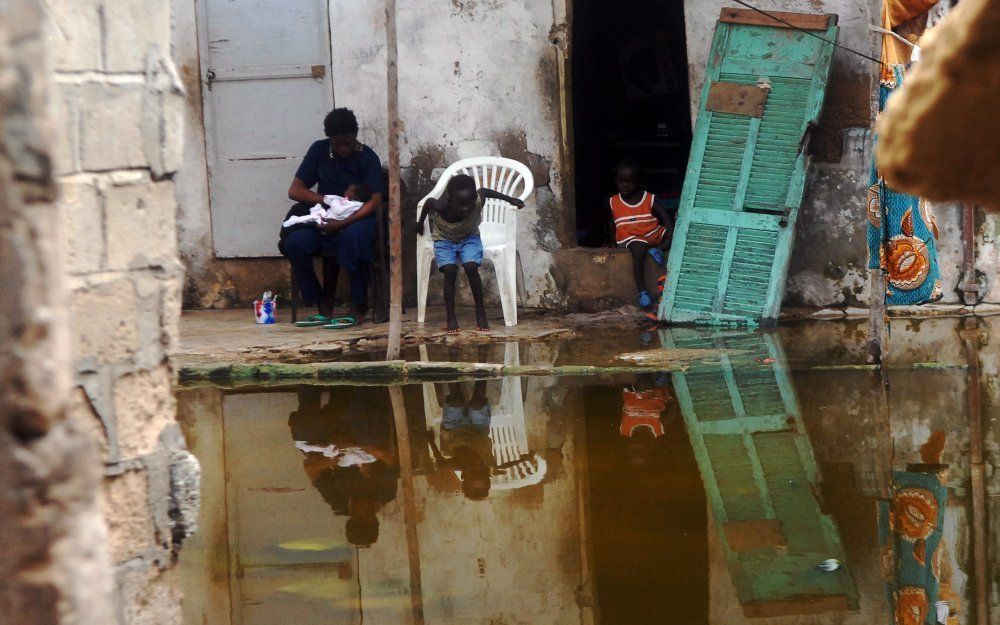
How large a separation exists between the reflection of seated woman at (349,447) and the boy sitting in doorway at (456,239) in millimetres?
1633

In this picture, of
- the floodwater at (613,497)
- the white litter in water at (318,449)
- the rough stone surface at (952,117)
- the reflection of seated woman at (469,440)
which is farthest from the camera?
the white litter in water at (318,449)

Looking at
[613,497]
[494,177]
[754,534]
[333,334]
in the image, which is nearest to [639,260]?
[494,177]

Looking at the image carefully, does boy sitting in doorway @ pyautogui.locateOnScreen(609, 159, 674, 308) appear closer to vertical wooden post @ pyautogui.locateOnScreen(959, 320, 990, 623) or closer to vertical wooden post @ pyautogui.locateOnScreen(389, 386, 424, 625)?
vertical wooden post @ pyautogui.locateOnScreen(959, 320, 990, 623)

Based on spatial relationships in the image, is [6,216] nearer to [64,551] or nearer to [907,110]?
[64,551]

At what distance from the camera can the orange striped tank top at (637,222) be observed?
8.52m

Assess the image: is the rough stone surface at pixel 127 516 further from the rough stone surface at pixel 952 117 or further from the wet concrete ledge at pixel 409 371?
the wet concrete ledge at pixel 409 371

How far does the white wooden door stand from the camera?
345 inches

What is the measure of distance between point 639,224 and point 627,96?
11.0 feet

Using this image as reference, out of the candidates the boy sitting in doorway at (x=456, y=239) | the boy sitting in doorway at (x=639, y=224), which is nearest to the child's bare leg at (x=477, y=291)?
the boy sitting in doorway at (x=456, y=239)

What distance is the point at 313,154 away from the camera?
8.43 metres

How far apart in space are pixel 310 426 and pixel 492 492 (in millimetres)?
1365

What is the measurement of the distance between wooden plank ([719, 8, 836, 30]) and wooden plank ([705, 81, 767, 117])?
401 mm

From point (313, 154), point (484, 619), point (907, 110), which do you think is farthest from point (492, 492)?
point (313, 154)

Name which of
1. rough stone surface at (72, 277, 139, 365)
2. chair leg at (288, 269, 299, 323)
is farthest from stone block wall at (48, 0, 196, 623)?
chair leg at (288, 269, 299, 323)
